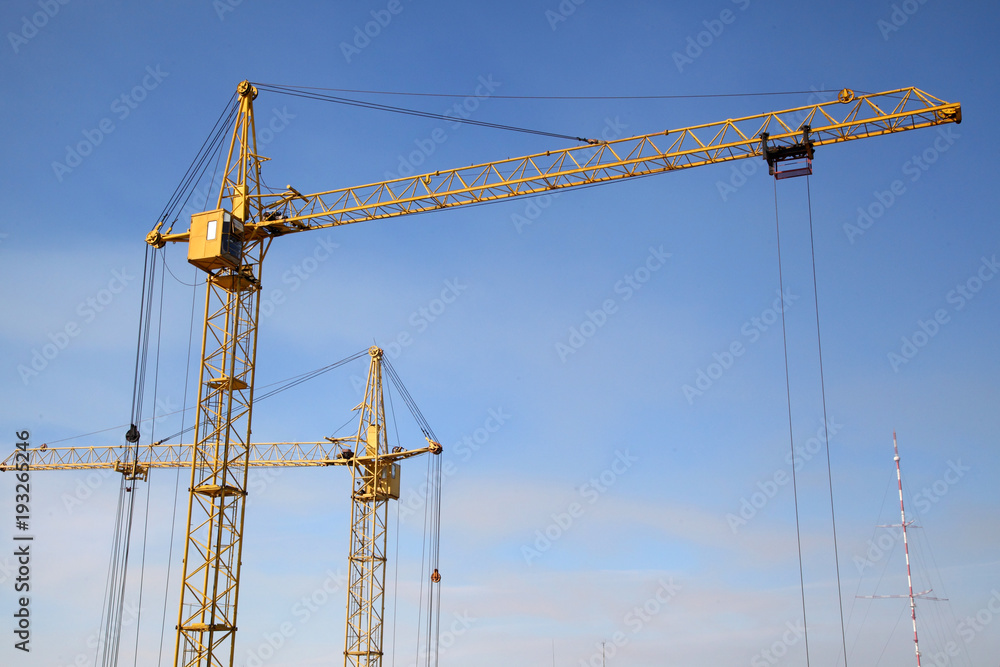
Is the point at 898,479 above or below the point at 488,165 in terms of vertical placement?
below

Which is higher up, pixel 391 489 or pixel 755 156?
pixel 755 156

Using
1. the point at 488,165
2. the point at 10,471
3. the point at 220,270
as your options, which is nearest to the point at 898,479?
the point at 488,165

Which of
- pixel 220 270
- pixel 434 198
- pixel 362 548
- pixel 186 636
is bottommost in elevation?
pixel 186 636

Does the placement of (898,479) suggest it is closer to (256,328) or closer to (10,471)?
(256,328)

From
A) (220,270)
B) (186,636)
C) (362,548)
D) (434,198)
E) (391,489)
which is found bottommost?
(186,636)

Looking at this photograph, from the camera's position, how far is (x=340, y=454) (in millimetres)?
72125

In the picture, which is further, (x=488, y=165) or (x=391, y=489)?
(x=391, y=489)

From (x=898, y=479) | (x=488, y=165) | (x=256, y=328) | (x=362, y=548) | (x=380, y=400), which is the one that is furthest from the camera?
(x=380, y=400)

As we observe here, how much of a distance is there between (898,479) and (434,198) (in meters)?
29.6

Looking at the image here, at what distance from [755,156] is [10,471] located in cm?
7429

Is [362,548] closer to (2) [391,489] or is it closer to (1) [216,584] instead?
(2) [391,489]

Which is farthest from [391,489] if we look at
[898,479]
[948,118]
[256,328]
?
[948,118]

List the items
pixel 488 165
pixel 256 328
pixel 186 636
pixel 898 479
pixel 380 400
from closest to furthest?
pixel 186 636 < pixel 256 328 < pixel 488 165 < pixel 898 479 < pixel 380 400

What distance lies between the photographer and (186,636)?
40125mm
